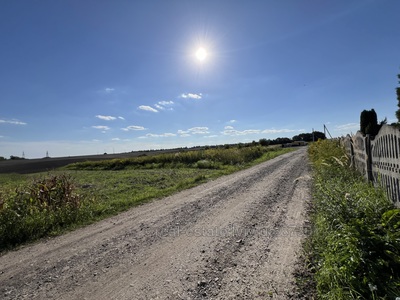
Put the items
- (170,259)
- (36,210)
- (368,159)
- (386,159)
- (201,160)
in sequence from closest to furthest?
(170,259) → (386,159) → (368,159) → (36,210) → (201,160)

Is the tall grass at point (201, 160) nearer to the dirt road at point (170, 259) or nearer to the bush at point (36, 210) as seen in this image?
the bush at point (36, 210)

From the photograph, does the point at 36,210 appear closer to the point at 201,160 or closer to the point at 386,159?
the point at 386,159

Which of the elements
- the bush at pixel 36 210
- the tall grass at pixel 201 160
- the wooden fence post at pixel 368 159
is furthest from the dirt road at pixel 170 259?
the tall grass at pixel 201 160

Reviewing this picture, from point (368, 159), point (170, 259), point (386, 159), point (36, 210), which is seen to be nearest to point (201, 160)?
point (36, 210)

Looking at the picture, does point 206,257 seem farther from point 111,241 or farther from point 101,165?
point 101,165

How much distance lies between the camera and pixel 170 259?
3.92m

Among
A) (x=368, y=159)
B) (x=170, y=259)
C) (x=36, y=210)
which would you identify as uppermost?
(x=368, y=159)

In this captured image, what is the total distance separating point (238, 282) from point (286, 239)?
5.49ft

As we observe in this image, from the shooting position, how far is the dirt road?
10.2 ft

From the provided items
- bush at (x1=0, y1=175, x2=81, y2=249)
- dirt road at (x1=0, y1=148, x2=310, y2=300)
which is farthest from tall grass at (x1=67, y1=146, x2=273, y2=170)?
dirt road at (x1=0, y1=148, x2=310, y2=300)

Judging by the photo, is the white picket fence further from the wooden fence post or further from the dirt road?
the dirt road

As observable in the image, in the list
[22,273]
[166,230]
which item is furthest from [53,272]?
[166,230]

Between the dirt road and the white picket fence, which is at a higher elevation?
the white picket fence

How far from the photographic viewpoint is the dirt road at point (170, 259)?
122 inches
